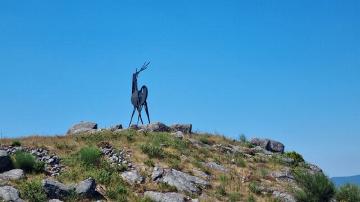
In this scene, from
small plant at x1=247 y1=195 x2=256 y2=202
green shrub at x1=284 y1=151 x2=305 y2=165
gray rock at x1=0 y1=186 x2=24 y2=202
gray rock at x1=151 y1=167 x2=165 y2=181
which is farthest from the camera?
green shrub at x1=284 y1=151 x2=305 y2=165

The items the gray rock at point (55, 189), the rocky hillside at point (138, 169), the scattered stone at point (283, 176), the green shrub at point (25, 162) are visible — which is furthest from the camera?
the scattered stone at point (283, 176)

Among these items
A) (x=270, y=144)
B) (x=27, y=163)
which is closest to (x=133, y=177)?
(x=27, y=163)

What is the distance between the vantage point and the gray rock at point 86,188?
23609mm

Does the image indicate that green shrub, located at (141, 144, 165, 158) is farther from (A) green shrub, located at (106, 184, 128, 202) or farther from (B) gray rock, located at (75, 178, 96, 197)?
(B) gray rock, located at (75, 178, 96, 197)

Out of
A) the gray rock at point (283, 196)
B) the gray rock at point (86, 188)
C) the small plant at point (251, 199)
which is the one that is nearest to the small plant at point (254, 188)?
the gray rock at point (283, 196)

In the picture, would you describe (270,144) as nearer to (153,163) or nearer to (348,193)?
(348,193)

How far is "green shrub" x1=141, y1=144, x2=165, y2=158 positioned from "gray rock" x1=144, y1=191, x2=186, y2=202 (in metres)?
5.50

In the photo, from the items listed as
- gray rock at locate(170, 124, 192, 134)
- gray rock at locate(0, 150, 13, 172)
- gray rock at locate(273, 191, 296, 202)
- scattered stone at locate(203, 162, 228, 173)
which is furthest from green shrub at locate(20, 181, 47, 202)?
gray rock at locate(170, 124, 192, 134)

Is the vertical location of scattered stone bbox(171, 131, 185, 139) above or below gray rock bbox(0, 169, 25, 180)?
above

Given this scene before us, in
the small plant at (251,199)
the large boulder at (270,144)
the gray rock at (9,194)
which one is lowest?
the gray rock at (9,194)

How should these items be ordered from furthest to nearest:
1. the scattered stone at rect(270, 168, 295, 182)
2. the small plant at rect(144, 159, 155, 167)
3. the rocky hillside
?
the scattered stone at rect(270, 168, 295, 182)
the small plant at rect(144, 159, 155, 167)
the rocky hillside

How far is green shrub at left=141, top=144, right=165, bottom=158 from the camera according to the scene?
30.8 m

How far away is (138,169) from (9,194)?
814 centimetres

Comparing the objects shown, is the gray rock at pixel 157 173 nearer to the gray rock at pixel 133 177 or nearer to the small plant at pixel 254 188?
the gray rock at pixel 133 177
